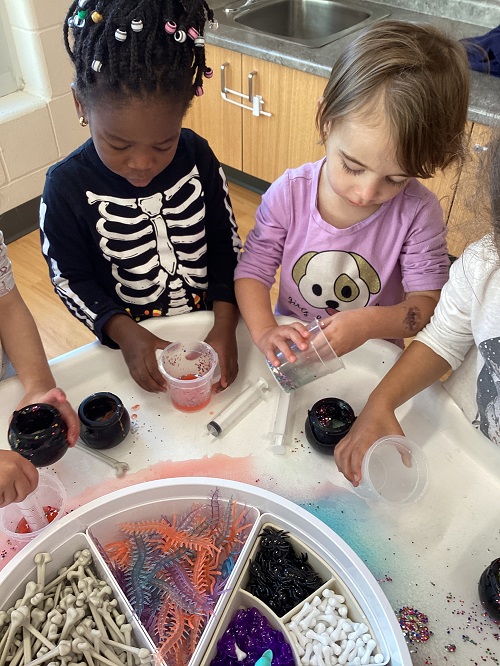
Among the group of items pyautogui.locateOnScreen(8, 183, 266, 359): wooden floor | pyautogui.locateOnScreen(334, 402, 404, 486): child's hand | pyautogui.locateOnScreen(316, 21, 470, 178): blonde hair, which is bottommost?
pyautogui.locateOnScreen(8, 183, 266, 359): wooden floor

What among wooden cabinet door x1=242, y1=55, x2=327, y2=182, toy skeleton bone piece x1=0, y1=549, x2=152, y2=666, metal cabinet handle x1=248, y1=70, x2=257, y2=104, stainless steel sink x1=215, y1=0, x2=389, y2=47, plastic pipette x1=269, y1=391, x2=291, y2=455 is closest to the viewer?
toy skeleton bone piece x1=0, y1=549, x2=152, y2=666

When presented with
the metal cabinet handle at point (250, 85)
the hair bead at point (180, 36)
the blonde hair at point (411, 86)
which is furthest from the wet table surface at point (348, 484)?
the metal cabinet handle at point (250, 85)

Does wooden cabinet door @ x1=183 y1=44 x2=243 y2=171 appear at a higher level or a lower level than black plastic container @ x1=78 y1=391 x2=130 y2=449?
lower

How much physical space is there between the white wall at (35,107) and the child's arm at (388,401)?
1.86m

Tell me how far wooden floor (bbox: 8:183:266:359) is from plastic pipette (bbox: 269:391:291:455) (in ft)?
4.16

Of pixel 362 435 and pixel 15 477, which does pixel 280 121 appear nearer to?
pixel 362 435

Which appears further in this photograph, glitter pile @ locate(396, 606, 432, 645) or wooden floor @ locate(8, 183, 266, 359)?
wooden floor @ locate(8, 183, 266, 359)

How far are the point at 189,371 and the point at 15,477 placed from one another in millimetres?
338

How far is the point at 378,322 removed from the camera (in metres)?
0.93

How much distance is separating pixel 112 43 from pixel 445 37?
0.49 metres

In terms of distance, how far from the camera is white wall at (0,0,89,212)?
6.99 ft

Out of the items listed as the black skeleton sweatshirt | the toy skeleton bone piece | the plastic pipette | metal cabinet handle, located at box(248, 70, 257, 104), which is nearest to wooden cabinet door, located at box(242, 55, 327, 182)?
metal cabinet handle, located at box(248, 70, 257, 104)

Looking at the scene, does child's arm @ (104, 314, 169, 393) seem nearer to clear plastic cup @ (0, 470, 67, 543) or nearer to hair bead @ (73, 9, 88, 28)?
clear plastic cup @ (0, 470, 67, 543)

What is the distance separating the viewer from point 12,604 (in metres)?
0.68
